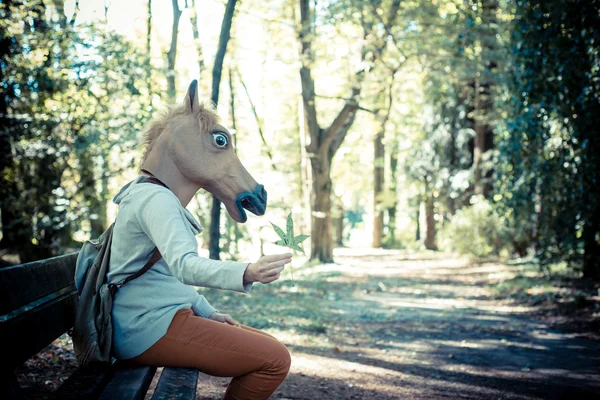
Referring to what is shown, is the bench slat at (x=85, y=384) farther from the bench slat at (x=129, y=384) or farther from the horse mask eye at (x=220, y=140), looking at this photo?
the horse mask eye at (x=220, y=140)

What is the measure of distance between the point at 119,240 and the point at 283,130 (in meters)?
26.7

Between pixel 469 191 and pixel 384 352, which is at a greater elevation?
pixel 469 191

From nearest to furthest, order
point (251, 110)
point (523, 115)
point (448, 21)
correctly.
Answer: point (523, 115)
point (448, 21)
point (251, 110)

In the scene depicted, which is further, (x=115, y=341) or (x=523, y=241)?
(x=523, y=241)

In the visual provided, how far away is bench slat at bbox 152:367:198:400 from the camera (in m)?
2.46

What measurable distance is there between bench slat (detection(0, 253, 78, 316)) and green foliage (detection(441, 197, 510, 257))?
15.3 meters

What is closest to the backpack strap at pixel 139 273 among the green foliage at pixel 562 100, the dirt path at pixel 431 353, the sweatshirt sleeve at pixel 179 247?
the sweatshirt sleeve at pixel 179 247

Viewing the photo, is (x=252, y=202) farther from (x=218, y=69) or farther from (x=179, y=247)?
(x=218, y=69)

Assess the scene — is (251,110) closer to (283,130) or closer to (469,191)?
(283,130)

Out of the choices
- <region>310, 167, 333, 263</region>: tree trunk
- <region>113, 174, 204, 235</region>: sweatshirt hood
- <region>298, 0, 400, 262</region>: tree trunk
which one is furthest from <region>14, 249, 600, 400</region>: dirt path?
<region>298, 0, 400, 262</region>: tree trunk

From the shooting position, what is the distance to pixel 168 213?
248 centimetres

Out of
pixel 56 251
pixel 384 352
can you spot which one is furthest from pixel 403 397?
pixel 56 251

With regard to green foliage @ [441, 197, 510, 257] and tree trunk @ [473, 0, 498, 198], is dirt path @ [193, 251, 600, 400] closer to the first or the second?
green foliage @ [441, 197, 510, 257]

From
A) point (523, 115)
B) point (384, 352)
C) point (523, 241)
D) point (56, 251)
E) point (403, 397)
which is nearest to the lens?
point (403, 397)
